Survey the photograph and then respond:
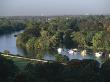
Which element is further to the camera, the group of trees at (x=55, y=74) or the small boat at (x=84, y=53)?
the small boat at (x=84, y=53)

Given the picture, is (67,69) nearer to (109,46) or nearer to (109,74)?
(109,74)

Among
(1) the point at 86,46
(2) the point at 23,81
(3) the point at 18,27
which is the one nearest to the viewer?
(2) the point at 23,81

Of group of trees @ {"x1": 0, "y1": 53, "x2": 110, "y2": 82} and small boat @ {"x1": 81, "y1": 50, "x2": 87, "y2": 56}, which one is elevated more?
group of trees @ {"x1": 0, "y1": 53, "x2": 110, "y2": 82}

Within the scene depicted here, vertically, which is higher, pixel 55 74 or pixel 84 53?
pixel 55 74

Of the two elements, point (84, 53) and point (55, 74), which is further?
point (84, 53)

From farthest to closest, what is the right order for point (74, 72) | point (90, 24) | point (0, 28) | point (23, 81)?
point (0, 28)
point (90, 24)
point (74, 72)
point (23, 81)

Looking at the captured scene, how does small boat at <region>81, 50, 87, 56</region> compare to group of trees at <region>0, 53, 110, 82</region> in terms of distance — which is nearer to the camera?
group of trees at <region>0, 53, 110, 82</region>

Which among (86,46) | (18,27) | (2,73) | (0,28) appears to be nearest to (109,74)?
(2,73)

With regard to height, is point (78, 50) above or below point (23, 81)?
below

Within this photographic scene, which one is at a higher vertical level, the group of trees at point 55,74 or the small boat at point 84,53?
the group of trees at point 55,74

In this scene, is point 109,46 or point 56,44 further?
point 56,44

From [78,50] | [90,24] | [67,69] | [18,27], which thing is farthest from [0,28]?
[67,69]
